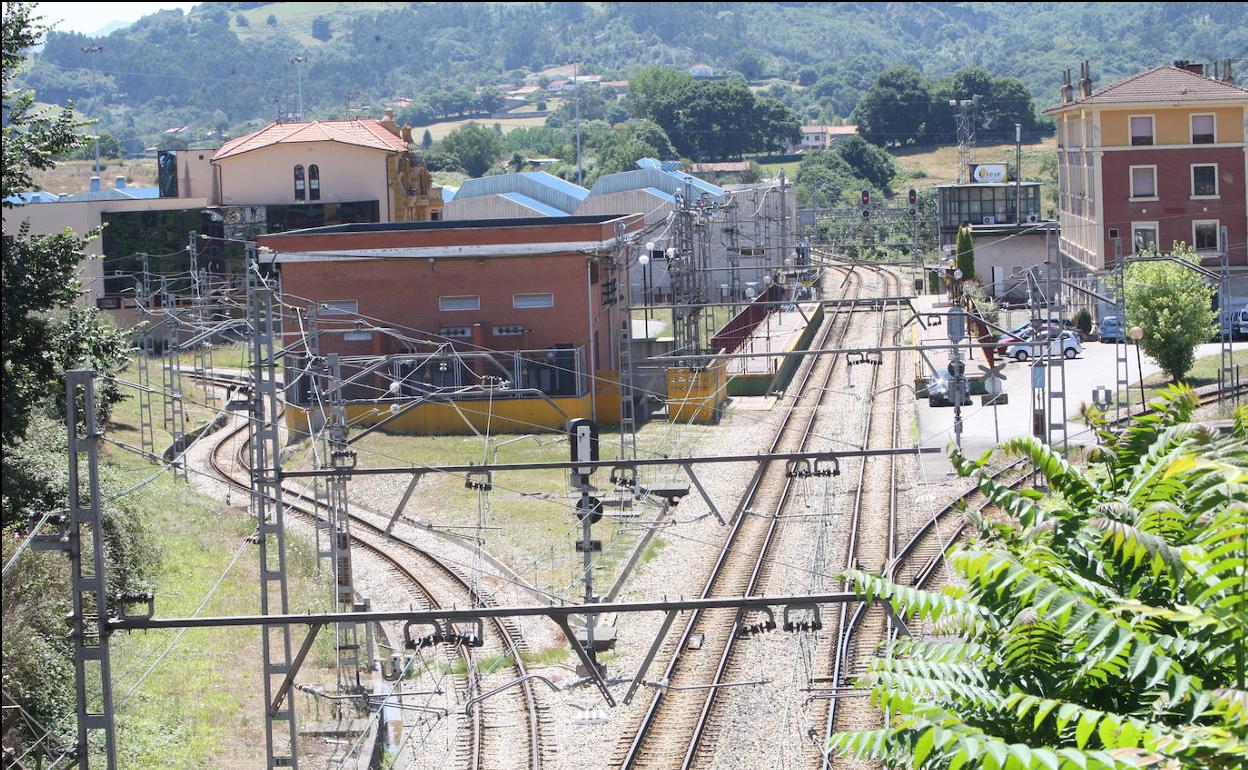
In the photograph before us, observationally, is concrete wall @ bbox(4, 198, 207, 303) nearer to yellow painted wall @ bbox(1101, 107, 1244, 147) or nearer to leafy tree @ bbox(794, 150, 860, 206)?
yellow painted wall @ bbox(1101, 107, 1244, 147)

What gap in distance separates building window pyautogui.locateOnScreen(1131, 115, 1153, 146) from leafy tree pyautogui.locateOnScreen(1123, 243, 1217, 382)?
13761 mm

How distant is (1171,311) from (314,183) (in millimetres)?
28211

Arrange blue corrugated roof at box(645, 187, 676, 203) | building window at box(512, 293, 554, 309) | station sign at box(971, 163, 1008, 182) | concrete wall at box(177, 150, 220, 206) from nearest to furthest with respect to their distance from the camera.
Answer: building window at box(512, 293, 554, 309)
blue corrugated roof at box(645, 187, 676, 203)
concrete wall at box(177, 150, 220, 206)
station sign at box(971, 163, 1008, 182)

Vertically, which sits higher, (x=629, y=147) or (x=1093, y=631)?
(x=629, y=147)

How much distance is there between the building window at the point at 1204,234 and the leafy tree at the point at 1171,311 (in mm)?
12862

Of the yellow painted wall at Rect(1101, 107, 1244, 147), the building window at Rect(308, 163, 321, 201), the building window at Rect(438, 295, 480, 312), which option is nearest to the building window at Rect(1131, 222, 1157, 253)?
the yellow painted wall at Rect(1101, 107, 1244, 147)

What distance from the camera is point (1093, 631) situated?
15.2ft

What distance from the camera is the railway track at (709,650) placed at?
13133 millimetres

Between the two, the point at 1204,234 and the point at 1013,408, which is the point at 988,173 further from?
the point at 1013,408

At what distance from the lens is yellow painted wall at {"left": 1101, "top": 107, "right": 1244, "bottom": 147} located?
43.3 m

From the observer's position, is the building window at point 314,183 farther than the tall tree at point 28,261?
Yes

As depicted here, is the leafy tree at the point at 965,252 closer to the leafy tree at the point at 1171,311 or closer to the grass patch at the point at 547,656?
the leafy tree at the point at 1171,311

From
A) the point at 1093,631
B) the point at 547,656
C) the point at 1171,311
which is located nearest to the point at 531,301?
the point at 1171,311

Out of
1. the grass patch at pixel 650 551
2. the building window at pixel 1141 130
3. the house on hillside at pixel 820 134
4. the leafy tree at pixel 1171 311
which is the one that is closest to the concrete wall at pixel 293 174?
the building window at pixel 1141 130
